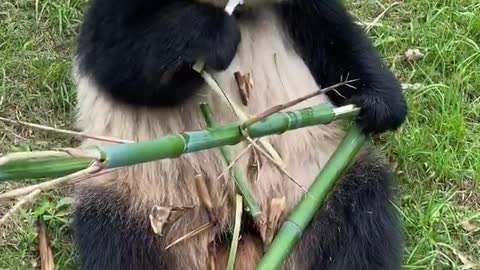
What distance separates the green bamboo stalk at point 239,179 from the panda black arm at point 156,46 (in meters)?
0.08

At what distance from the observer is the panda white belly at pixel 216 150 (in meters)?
2.96

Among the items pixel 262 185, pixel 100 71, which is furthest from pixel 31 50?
pixel 262 185

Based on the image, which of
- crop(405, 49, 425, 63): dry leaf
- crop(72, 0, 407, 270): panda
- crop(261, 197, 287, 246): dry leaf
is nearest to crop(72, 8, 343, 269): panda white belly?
crop(72, 0, 407, 270): panda

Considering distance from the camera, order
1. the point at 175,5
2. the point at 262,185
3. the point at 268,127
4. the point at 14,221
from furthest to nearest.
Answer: the point at 14,221 < the point at 262,185 < the point at 175,5 < the point at 268,127

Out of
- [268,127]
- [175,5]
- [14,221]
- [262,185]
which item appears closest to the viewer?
[268,127]

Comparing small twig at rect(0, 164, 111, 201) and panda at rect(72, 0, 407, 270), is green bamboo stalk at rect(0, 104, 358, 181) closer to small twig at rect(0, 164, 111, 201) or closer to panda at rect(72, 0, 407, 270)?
small twig at rect(0, 164, 111, 201)

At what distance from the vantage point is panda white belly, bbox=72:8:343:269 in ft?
9.71

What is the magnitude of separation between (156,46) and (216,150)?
1.38ft

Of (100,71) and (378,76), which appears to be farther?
(378,76)

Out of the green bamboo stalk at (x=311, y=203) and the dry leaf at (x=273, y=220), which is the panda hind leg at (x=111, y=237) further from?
the green bamboo stalk at (x=311, y=203)

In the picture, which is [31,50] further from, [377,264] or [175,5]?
[377,264]

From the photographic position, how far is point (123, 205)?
2.94 meters

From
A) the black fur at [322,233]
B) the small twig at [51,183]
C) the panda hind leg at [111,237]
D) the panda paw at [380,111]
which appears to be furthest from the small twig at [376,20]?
the small twig at [51,183]

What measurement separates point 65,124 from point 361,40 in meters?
1.21
